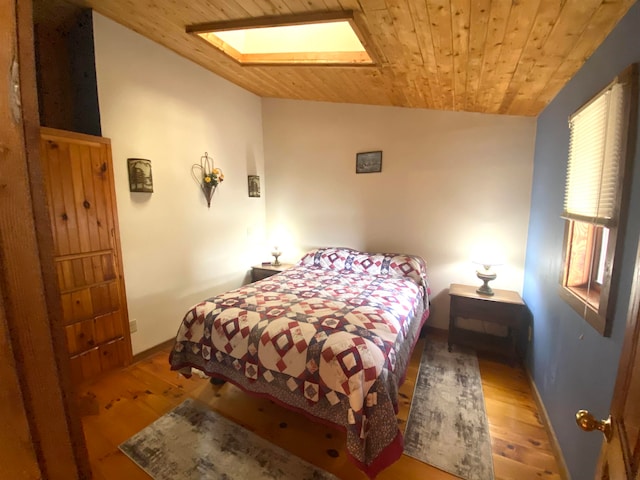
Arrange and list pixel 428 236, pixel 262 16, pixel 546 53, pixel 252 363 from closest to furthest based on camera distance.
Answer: pixel 546 53 < pixel 252 363 < pixel 262 16 < pixel 428 236

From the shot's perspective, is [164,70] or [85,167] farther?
[164,70]

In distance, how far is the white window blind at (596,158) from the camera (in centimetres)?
120

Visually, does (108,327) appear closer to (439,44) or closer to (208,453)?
(208,453)

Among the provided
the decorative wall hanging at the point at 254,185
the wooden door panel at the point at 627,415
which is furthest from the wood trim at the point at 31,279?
the decorative wall hanging at the point at 254,185

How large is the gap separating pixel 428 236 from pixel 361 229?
0.79 meters

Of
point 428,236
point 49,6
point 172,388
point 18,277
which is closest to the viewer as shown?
point 18,277

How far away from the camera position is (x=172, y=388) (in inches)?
89.6

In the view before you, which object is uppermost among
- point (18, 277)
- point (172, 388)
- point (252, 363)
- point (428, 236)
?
point (18, 277)

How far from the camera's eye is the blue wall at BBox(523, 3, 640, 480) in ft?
3.69

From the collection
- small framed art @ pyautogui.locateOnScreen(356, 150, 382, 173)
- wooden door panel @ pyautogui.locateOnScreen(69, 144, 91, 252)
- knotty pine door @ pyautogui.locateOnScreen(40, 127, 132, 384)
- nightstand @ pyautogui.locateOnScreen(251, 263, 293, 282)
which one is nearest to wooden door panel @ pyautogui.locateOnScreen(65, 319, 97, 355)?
knotty pine door @ pyautogui.locateOnScreen(40, 127, 132, 384)

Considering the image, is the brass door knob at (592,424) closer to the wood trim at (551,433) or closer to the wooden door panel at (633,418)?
the wooden door panel at (633,418)

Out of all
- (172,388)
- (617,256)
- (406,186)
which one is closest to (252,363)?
(172,388)

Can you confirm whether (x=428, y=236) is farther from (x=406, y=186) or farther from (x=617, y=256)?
(x=617, y=256)

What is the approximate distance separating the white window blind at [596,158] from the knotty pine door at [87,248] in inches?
124
